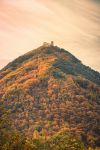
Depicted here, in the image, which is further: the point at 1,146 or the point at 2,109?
the point at 2,109

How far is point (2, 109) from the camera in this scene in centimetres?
10444

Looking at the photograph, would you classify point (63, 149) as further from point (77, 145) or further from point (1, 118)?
point (1, 118)

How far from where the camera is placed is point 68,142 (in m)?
Answer: 122

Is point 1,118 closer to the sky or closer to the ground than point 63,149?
closer to the sky

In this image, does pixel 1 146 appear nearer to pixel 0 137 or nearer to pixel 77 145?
pixel 0 137

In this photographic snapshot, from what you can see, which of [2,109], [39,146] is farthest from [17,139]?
[39,146]

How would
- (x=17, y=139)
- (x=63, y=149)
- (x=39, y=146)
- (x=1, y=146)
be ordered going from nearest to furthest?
(x=1, y=146), (x=17, y=139), (x=63, y=149), (x=39, y=146)

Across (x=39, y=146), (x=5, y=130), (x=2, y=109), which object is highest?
(x=2, y=109)

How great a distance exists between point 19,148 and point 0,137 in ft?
20.6

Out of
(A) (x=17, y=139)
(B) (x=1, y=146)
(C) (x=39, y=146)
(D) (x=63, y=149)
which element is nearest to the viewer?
(B) (x=1, y=146)

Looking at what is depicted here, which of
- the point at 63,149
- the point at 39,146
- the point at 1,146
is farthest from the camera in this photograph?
the point at 39,146

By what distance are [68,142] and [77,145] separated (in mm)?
3340

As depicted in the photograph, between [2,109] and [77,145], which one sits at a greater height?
[2,109]

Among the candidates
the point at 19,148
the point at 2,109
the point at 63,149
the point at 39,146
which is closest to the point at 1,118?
the point at 2,109
